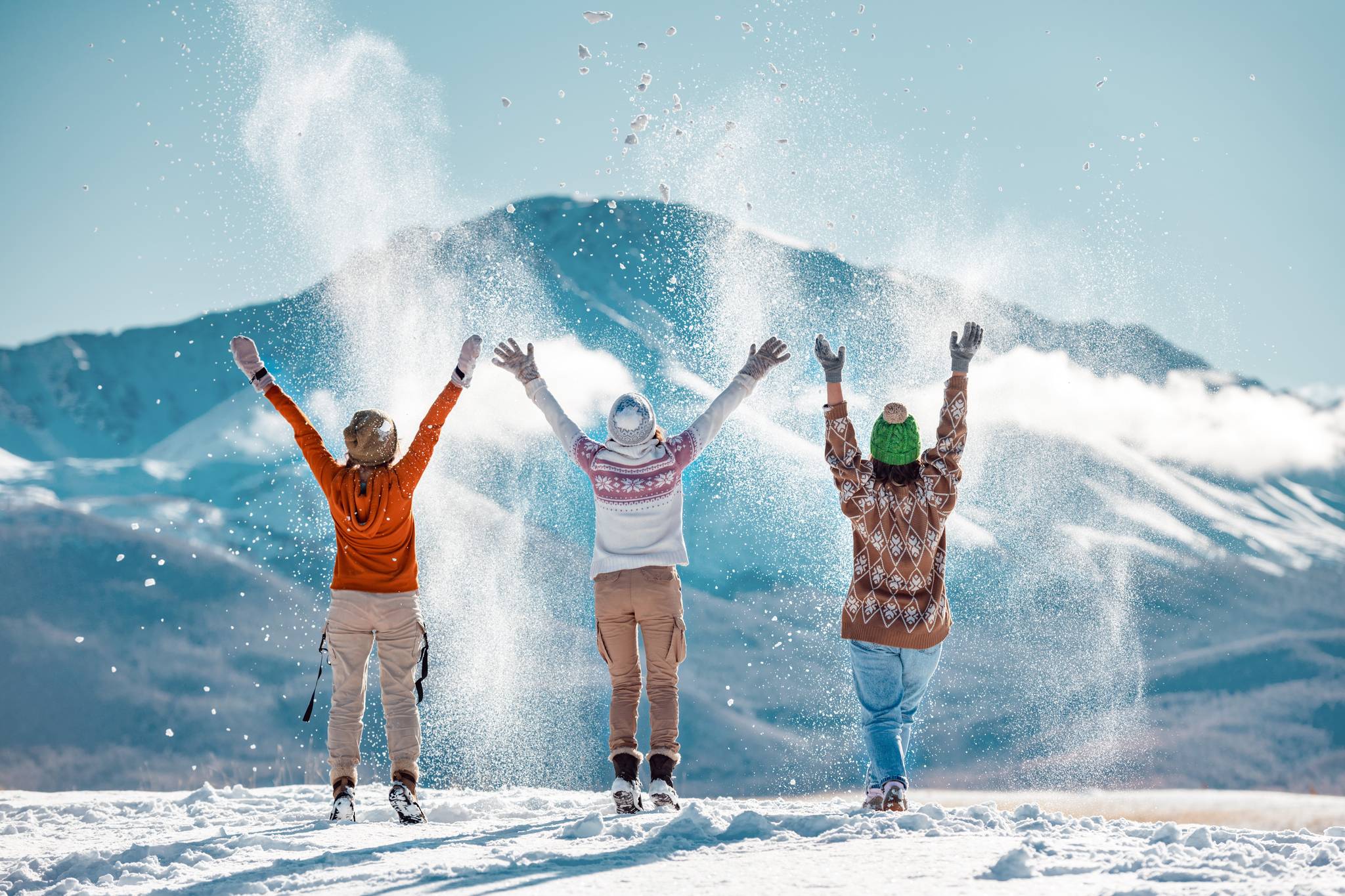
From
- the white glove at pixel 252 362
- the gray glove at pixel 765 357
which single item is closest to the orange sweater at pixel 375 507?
the white glove at pixel 252 362

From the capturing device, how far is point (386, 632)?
704cm

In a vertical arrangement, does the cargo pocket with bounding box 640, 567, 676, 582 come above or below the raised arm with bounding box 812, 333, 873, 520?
below

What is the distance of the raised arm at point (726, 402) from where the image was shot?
707cm

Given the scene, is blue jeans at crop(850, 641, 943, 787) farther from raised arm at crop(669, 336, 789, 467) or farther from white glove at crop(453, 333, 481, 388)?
white glove at crop(453, 333, 481, 388)

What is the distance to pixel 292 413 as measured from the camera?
719 centimetres

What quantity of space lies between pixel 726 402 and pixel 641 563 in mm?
1217

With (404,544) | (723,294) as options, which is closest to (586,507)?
(723,294)

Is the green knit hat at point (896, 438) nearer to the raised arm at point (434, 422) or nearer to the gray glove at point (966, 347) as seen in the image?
the gray glove at point (966, 347)

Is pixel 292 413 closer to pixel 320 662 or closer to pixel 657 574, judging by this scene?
pixel 320 662

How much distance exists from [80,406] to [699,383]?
5185cm

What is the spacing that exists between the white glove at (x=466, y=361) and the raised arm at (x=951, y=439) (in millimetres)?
3005

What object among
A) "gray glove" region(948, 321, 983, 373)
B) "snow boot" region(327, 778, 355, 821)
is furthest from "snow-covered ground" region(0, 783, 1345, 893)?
"gray glove" region(948, 321, 983, 373)

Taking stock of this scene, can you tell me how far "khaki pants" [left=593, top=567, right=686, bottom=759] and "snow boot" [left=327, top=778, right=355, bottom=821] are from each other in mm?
1786

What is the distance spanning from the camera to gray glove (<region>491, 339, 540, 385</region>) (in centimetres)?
759
